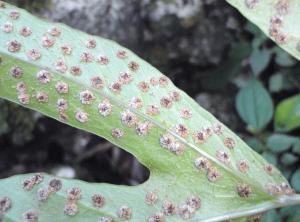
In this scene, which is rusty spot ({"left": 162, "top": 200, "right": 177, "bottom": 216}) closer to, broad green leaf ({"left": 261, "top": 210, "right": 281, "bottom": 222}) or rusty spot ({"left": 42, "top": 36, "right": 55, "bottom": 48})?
broad green leaf ({"left": 261, "top": 210, "right": 281, "bottom": 222})

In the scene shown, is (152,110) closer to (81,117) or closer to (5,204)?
(81,117)

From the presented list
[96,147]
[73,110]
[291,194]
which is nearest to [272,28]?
[291,194]

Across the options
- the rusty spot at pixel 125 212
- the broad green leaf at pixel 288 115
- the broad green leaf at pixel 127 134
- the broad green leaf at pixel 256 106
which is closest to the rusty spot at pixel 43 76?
the broad green leaf at pixel 127 134

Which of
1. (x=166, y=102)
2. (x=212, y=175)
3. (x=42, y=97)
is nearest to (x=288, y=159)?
(x=212, y=175)

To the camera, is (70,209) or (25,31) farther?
(25,31)

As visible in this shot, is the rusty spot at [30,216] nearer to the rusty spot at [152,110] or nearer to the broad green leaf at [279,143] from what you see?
the rusty spot at [152,110]
